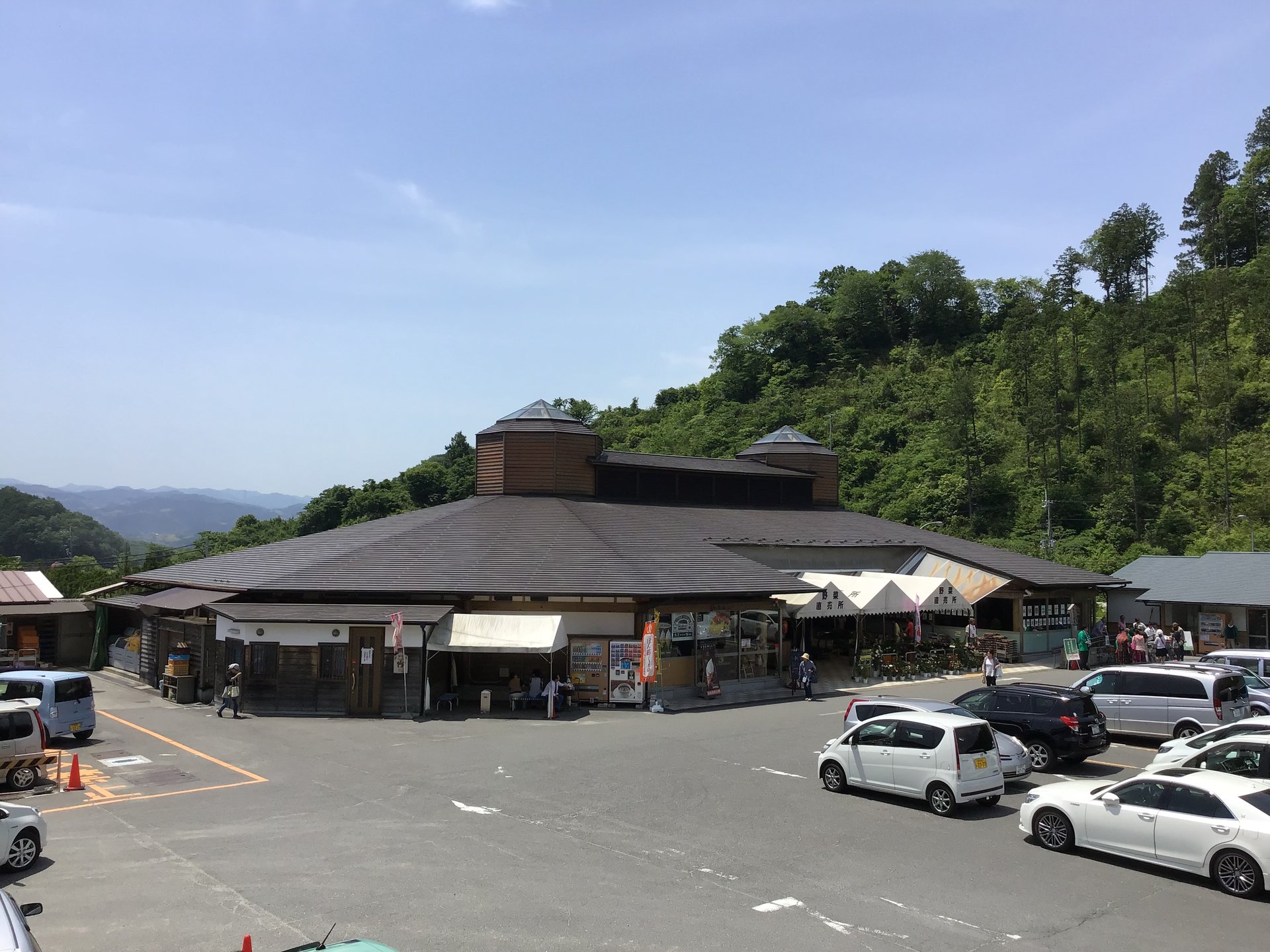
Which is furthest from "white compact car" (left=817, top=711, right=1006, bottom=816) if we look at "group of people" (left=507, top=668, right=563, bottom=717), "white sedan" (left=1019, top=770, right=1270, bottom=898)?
"group of people" (left=507, top=668, right=563, bottom=717)

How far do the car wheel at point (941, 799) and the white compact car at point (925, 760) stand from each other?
0.01 meters

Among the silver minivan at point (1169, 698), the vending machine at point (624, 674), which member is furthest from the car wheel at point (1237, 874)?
the vending machine at point (624, 674)

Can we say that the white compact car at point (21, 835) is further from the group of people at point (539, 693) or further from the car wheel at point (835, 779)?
the group of people at point (539, 693)

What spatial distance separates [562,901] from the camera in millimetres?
9953

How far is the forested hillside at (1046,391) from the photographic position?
5531cm

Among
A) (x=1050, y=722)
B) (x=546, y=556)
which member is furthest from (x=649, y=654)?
(x=1050, y=722)

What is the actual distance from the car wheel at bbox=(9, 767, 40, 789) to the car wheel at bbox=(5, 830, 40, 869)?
5.09 m

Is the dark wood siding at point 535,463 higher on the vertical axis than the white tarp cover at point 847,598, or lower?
higher

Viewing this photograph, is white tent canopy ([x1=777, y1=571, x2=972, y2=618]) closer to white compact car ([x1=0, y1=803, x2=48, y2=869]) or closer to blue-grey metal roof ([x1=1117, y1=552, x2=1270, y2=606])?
blue-grey metal roof ([x1=1117, y1=552, x2=1270, y2=606])

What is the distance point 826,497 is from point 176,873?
4005 centimetres

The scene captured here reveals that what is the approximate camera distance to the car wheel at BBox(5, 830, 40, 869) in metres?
10.8

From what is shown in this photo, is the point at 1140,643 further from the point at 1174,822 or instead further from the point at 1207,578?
the point at 1174,822

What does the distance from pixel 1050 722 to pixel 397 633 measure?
15.9 meters

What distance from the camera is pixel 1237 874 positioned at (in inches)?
411
